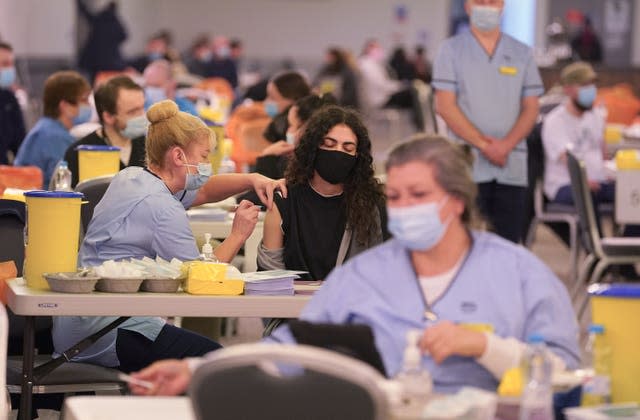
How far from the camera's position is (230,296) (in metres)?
3.96

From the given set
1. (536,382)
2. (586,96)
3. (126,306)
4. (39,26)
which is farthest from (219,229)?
(39,26)

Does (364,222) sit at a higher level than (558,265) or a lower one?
higher

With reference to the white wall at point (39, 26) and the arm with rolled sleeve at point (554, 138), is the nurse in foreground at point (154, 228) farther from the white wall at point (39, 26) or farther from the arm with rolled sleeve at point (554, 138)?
the white wall at point (39, 26)

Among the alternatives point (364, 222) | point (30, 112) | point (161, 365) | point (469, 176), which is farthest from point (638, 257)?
point (30, 112)

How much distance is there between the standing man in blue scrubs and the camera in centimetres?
659

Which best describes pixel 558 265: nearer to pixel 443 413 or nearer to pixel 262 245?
pixel 262 245

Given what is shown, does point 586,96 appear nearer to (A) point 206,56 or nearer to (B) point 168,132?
(B) point 168,132

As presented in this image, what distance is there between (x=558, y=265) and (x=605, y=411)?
6.73 m

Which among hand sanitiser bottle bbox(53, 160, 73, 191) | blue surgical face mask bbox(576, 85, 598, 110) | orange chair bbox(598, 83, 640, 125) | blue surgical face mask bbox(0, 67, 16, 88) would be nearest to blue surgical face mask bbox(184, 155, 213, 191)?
hand sanitiser bottle bbox(53, 160, 73, 191)

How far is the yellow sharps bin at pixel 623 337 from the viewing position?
2.91m

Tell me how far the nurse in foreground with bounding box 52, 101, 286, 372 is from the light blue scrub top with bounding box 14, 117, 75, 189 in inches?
111

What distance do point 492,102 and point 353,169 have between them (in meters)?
2.35

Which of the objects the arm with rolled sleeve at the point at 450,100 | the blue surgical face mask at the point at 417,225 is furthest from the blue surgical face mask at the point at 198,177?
the arm with rolled sleeve at the point at 450,100

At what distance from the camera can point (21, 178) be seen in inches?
236
